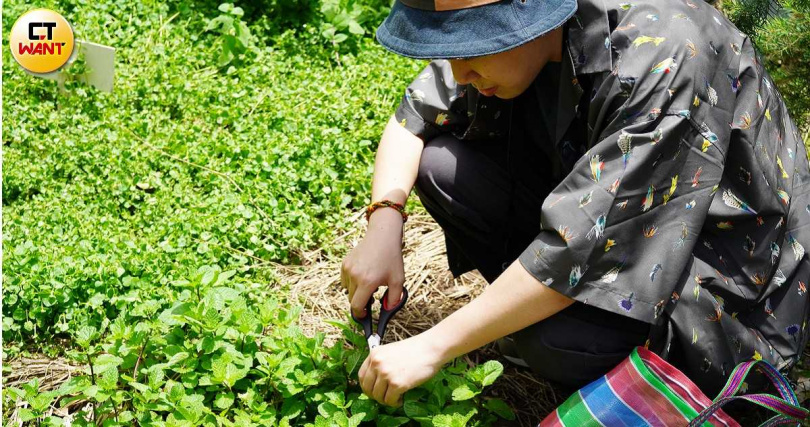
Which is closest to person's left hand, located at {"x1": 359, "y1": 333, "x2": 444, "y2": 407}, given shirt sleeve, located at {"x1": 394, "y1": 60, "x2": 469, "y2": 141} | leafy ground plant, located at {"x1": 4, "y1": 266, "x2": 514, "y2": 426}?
leafy ground plant, located at {"x1": 4, "y1": 266, "x2": 514, "y2": 426}

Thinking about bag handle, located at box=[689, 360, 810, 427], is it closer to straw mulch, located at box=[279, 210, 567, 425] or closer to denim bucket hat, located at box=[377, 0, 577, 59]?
straw mulch, located at box=[279, 210, 567, 425]

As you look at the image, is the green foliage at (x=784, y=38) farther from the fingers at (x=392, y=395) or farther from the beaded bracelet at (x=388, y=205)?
→ the fingers at (x=392, y=395)

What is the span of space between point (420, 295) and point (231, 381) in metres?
0.82

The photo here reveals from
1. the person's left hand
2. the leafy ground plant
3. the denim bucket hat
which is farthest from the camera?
the leafy ground plant

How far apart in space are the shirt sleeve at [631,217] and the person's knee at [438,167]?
1.72 ft

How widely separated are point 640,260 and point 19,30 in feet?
9.65

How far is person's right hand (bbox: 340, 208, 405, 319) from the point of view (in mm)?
2082

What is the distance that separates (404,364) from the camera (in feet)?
6.05

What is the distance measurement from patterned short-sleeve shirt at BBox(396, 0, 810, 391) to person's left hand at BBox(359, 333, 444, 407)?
29 centimetres

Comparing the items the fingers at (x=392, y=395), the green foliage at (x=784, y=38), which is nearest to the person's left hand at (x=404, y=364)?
the fingers at (x=392, y=395)

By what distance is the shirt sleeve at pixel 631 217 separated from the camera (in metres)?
1.70

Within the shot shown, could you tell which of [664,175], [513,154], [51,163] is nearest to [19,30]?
[51,163]

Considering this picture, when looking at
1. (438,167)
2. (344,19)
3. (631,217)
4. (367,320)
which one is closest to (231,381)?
(367,320)

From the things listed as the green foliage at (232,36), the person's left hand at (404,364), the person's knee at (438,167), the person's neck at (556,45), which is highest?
Answer: the person's neck at (556,45)
